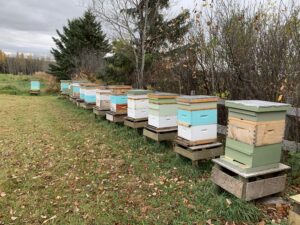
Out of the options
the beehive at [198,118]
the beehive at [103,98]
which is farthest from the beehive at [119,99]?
the beehive at [198,118]

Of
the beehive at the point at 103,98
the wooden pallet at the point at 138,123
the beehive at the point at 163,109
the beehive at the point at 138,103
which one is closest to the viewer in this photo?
the beehive at the point at 163,109

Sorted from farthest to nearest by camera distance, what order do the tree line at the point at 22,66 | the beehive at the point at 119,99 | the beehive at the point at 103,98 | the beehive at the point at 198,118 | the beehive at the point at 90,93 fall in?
1. the tree line at the point at 22,66
2. the beehive at the point at 90,93
3. the beehive at the point at 103,98
4. the beehive at the point at 119,99
5. the beehive at the point at 198,118

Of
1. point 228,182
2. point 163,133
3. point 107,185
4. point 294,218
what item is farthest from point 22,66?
point 294,218

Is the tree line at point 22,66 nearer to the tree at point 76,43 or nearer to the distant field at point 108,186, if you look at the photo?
the tree at point 76,43

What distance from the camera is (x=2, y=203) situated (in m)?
3.75

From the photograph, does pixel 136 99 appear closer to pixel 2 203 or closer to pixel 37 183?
pixel 37 183

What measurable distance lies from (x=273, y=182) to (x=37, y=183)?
3.70 meters

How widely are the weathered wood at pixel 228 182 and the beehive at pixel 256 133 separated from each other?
21 cm

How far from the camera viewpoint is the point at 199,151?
4.36 meters

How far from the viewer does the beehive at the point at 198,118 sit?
426 cm

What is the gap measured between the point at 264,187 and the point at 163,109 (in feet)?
8.53

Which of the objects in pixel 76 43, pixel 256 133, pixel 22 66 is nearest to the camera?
pixel 256 133

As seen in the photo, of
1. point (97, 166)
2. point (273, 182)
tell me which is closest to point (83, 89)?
point (97, 166)

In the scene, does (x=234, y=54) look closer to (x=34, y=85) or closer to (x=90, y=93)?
(x=90, y=93)
